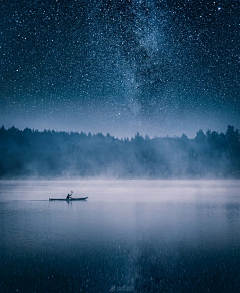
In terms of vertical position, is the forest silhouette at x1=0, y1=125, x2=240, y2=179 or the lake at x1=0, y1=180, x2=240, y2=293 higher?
the forest silhouette at x1=0, y1=125, x2=240, y2=179

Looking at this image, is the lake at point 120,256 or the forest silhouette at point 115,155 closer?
the lake at point 120,256

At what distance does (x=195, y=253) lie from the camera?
547 inches

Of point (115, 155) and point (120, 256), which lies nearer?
point (120, 256)

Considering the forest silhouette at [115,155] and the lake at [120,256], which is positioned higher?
the forest silhouette at [115,155]

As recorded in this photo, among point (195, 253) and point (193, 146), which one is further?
point (193, 146)

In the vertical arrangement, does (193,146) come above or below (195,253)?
above

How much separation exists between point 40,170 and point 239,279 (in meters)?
153

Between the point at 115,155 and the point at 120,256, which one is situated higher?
the point at 115,155

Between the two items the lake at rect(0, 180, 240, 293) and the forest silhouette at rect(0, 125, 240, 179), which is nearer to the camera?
the lake at rect(0, 180, 240, 293)

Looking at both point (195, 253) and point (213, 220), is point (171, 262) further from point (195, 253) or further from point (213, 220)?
point (213, 220)

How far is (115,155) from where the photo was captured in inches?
6240

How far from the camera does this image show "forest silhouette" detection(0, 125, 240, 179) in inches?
5384

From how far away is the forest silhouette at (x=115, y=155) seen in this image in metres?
137

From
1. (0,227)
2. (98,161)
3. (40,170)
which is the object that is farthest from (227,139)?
(0,227)
